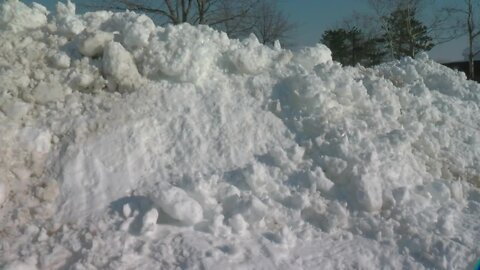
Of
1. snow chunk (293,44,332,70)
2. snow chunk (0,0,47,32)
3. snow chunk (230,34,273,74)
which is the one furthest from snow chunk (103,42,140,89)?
snow chunk (293,44,332,70)

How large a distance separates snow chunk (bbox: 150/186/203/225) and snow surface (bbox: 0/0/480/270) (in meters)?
0.01

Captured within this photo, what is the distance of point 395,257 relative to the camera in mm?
3531

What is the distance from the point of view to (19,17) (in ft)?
17.4

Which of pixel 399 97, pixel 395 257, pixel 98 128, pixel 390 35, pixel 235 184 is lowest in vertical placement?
pixel 395 257

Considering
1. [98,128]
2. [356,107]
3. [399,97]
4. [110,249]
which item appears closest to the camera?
[110,249]

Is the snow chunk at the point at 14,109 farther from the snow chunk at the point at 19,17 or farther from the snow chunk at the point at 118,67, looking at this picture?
the snow chunk at the point at 19,17

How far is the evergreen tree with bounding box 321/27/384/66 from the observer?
106 feet

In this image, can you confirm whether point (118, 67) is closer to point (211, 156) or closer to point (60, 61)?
point (60, 61)

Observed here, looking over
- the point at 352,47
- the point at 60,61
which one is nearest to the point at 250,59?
the point at 60,61

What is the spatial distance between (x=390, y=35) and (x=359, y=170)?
80.4 ft

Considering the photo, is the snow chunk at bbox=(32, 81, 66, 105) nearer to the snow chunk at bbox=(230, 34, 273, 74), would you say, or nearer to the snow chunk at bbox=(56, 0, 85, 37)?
the snow chunk at bbox=(56, 0, 85, 37)

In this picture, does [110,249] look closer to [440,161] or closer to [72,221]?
[72,221]

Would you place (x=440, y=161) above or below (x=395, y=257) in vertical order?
above

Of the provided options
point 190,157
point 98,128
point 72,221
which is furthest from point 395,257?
point 98,128
